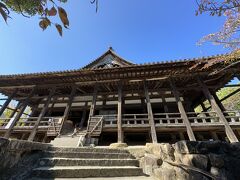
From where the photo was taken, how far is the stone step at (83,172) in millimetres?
3326

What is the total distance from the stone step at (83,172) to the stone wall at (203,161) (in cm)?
97

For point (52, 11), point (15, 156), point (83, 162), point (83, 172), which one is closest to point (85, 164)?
point (83, 162)

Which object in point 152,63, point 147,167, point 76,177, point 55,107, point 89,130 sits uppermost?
point 152,63

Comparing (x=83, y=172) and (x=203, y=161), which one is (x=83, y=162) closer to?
(x=83, y=172)

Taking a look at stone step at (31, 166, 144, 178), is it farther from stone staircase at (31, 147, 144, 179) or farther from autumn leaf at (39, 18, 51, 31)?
autumn leaf at (39, 18, 51, 31)

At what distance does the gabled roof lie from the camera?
46.3 ft

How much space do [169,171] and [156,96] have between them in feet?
33.7

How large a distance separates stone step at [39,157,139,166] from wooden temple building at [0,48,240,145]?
395 cm

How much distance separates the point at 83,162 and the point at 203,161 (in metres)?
2.99

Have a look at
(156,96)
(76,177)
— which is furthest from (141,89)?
(76,177)

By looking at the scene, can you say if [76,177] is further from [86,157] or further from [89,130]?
[89,130]

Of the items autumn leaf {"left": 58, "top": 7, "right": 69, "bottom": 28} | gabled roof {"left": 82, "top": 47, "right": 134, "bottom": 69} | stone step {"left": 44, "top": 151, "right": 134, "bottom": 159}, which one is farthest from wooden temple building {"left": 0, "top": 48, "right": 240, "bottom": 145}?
autumn leaf {"left": 58, "top": 7, "right": 69, "bottom": 28}

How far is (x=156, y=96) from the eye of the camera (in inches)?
503

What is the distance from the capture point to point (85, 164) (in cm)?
400
